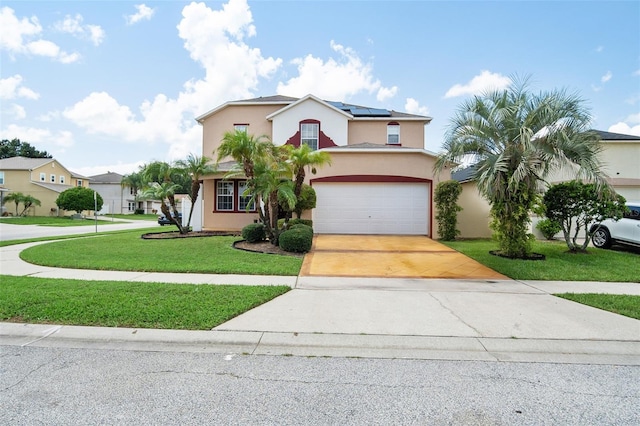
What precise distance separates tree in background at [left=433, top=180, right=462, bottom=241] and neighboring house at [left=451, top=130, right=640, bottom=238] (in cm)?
96

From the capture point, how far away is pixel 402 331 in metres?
4.72

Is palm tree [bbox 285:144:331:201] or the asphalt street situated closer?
the asphalt street

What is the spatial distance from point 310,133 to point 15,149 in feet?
227

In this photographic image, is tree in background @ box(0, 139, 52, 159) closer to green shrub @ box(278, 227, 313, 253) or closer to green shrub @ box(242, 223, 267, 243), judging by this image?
green shrub @ box(242, 223, 267, 243)

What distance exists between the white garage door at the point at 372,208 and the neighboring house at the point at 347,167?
5cm

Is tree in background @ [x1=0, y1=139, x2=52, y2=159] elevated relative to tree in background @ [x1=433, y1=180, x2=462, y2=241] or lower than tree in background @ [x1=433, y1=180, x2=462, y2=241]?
elevated

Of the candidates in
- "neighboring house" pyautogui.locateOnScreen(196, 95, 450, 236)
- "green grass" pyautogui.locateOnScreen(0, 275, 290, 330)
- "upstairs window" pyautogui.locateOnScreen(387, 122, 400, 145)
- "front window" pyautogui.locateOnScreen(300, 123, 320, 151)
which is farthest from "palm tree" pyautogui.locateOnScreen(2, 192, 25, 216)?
"upstairs window" pyautogui.locateOnScreen(387, 122, 400, 145)

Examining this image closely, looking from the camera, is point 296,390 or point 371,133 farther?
point 371,133

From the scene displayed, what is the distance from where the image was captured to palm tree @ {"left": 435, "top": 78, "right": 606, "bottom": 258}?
9.24 m

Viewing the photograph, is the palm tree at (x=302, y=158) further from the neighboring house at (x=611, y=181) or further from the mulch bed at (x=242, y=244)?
the neighboring house at (x=611, y=181)

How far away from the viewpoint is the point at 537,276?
845cm

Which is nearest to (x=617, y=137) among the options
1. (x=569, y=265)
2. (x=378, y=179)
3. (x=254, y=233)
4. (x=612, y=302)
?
(x=569, y=265)

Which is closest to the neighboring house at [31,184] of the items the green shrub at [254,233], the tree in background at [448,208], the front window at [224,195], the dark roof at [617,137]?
the front window at [224,195]

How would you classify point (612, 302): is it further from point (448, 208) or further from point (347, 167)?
point (347, 167)
